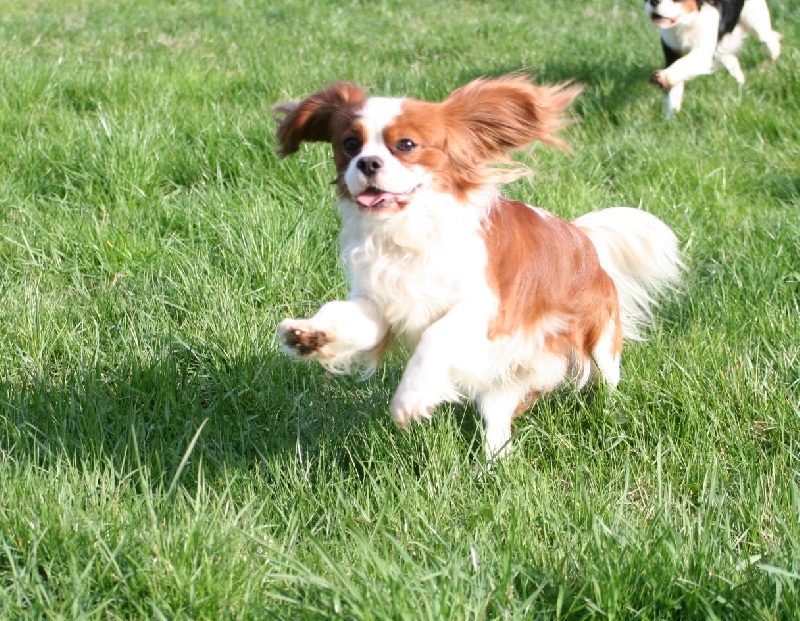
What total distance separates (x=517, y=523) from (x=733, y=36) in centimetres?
500

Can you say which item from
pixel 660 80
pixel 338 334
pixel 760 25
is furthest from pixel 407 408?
pixel 760 25

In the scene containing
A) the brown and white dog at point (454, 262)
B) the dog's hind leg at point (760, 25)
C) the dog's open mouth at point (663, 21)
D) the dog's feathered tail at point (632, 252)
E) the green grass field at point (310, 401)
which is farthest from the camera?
the dog's hind leg at point (760, 25)

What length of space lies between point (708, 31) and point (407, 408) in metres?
4.44

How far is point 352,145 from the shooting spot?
8.24ft

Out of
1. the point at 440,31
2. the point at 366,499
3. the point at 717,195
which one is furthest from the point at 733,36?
the point at 366,499

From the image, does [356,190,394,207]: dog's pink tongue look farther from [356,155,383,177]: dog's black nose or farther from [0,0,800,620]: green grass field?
[0,0,800,620]: green grass field

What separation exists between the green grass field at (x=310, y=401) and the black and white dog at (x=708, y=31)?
0.20 meters

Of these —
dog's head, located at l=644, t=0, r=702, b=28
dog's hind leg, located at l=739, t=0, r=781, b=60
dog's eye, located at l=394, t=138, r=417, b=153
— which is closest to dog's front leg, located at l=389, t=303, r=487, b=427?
dog's eye, located at l=394, t=138, r=417, b=153

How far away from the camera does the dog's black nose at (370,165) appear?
94.0 inches

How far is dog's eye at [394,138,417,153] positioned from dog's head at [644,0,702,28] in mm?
3890

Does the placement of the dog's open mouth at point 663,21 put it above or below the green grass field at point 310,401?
above

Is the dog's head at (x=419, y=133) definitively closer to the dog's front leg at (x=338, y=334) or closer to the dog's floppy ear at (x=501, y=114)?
the dog's floppy ear at (x=501, y=114)

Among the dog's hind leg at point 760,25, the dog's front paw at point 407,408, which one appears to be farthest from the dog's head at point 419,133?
the dog's hind leg at point 760,25

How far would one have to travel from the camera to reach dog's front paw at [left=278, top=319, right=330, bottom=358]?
2350 millimetres
